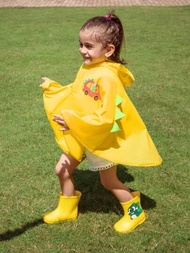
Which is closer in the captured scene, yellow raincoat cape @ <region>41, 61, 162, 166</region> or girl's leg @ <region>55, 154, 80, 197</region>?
yellow raincoat cape @ <region>41, 61, 162, 166</region>

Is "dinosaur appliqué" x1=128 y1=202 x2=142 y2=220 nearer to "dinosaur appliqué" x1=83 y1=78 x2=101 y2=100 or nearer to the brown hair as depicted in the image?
"dinosaur appliqué" x1=83 y1=78 x2=101 y2=100

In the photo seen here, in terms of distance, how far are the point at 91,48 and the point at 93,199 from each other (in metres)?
1.40

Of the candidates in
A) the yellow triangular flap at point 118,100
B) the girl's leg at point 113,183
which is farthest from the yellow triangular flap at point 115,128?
the girl's leg at point 113,183

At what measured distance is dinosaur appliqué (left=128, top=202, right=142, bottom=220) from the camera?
3107mm

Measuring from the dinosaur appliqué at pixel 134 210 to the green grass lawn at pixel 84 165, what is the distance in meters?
0.11

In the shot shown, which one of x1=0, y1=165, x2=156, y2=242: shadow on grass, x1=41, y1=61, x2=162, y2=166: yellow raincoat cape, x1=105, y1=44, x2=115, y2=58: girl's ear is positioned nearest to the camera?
x1=41, y1=61, x2=162, y2=166: yellow raincoat cape

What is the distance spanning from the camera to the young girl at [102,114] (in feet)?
8.70

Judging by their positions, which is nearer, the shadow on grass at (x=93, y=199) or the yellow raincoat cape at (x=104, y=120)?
the yellow raincoat cape at (x=104, y=120)

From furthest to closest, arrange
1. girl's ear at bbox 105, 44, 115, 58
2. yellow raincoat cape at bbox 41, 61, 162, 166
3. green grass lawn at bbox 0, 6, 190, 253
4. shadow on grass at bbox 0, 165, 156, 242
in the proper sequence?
1. shadow on grass at bbox 0, 165, 156, 242
2. green grass lawn at bbox 0, 6, 190, 253
3. girl's ear at bbox 105, 44, 115, 58
4. yellow raincoat cape at bbox 41, 61, 162, 166

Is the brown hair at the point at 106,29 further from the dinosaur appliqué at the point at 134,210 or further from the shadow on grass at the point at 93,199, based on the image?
the shadow on grass at the point at 93,199

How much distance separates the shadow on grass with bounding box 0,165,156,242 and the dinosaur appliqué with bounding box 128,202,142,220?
24cm

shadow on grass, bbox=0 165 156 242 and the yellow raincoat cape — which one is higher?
the yellow raincoat cape

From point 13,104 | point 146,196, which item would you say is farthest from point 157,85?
point 146,196

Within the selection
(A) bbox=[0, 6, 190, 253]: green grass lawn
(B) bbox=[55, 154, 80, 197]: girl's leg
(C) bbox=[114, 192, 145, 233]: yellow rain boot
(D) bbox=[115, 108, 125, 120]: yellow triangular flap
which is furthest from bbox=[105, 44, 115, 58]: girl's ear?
(A) bbox=[0, 6, 190, 253]: green grass lawn
